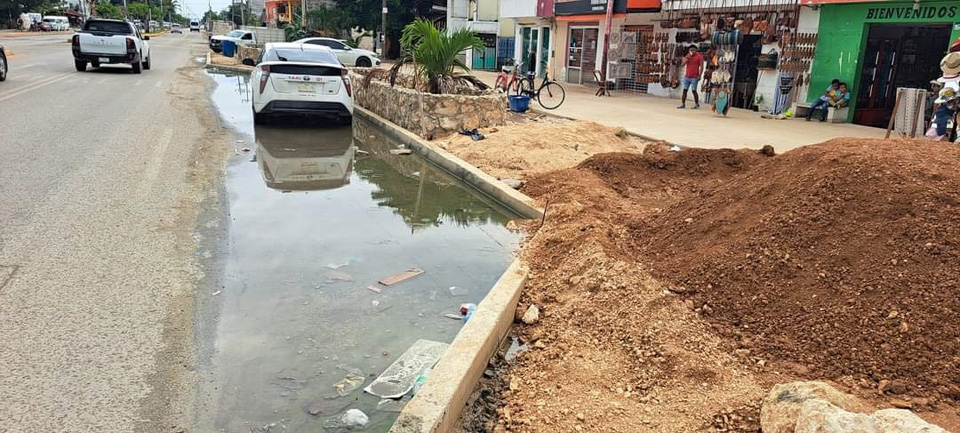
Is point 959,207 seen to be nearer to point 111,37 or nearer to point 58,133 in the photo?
point 58,133

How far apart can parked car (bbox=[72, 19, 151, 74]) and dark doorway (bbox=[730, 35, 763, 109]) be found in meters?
19.3

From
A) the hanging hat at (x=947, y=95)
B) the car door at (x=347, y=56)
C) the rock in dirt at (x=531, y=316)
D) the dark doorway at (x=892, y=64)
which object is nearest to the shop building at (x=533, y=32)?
the car door at (x=347, y=56)

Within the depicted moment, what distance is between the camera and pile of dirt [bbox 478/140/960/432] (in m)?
3.30

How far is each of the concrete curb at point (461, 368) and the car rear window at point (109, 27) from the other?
22.5 m

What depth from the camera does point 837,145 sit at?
522cm

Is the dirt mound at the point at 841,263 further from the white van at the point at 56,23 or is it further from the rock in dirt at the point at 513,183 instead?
the white van at the point at 56,23

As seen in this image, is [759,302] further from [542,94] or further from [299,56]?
[542,94]

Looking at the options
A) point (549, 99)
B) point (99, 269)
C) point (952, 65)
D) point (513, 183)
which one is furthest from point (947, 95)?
point (99, 269)

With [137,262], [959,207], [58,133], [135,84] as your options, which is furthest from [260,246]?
[135,84]

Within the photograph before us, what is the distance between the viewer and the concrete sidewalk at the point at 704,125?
39.7 ft

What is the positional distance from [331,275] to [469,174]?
3818 millimetres

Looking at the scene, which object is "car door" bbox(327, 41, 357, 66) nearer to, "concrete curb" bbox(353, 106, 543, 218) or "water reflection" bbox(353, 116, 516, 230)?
"concrete curb" bbox(353, 106, 543, 218)

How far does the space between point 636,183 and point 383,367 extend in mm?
5147

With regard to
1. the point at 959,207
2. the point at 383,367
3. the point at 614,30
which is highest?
the point at 614,30
